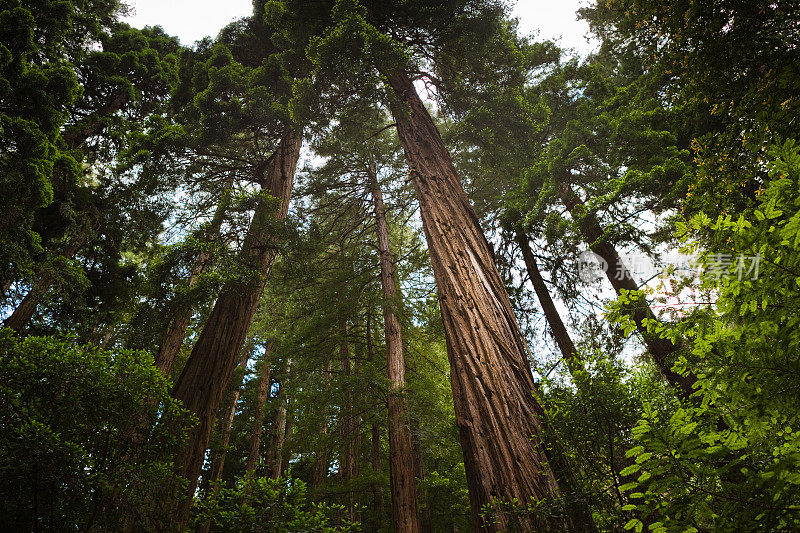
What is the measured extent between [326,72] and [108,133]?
737 cm

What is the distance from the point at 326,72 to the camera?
5.64 metres

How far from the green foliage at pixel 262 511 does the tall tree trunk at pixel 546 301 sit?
5.03 metres

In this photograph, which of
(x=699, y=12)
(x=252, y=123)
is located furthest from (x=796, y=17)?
(x=252, y=123)

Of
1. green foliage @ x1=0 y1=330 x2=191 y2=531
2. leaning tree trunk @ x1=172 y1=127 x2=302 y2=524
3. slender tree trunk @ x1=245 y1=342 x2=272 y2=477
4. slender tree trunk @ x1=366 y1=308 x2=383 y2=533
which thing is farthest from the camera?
slender tree trunk @ x1=245 y1=342 x2=272 y2=477

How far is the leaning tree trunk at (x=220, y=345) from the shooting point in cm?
445

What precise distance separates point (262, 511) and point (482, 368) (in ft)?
7.92

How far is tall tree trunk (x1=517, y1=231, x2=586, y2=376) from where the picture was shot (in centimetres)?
714

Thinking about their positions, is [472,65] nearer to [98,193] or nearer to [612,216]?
[612,216]

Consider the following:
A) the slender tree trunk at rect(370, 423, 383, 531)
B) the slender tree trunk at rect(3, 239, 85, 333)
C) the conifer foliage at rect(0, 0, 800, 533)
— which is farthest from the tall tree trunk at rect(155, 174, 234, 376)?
the slender tree trunk at rect(370, 423, 383, 531)

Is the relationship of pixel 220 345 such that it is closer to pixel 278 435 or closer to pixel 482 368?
pixel 482 368

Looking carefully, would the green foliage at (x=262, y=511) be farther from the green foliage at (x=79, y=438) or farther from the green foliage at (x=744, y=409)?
the green foliage at (x=744, y=409)

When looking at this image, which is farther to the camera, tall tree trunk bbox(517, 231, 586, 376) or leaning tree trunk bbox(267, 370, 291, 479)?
leaning tree trunk bbox(267, 370, 291, 479)

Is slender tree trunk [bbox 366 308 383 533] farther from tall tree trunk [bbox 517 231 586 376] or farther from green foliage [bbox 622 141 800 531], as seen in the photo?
green foliage [bbox 622 141 800 531]

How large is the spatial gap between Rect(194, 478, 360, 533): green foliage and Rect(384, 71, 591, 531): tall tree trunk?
1632mm
